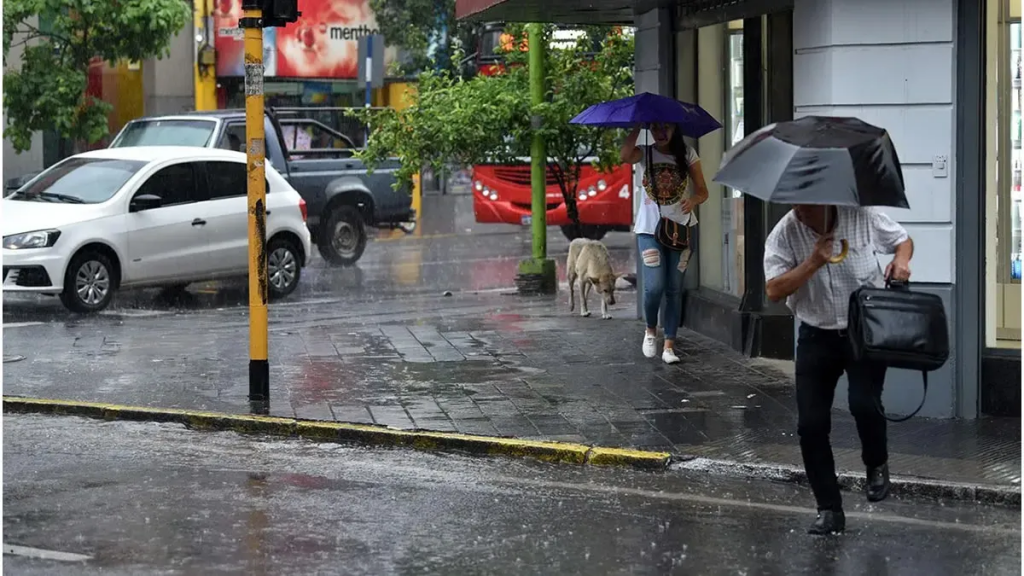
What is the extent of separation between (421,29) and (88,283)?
53.0ft

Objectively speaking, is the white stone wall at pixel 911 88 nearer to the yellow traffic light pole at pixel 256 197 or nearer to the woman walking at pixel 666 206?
the woman walking at pixel 666 206

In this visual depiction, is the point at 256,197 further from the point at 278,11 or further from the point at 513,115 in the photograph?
the point at 513,115

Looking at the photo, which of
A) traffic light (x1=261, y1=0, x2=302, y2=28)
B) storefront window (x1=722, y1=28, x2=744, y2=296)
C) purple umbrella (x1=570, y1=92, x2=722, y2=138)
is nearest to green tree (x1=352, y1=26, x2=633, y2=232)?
storefront window (x1=722, y1=28, x2=744, y2=296)

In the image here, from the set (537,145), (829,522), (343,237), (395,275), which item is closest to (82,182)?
(537,145)

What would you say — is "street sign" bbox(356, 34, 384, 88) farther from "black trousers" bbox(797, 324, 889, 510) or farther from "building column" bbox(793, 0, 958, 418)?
"black trousers" bbox(797, 324, 889, 510)

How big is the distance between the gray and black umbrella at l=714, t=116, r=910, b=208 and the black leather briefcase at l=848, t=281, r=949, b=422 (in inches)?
16.0

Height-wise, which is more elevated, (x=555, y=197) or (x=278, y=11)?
(x=278, y=11)

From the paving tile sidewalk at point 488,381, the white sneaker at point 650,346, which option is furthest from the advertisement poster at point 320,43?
the white sneaker at point 650,346

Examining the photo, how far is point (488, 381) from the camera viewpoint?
11352 mm

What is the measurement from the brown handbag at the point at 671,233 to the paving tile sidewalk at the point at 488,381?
2.89 ft

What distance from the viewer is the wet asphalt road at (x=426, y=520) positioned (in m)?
6.63

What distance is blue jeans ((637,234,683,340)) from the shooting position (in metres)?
12.0

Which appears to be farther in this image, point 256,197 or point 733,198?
point 733,198

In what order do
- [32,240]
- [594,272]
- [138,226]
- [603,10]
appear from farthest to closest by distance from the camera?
[138,226]
[32,240]
[594,272]
[603,10]
